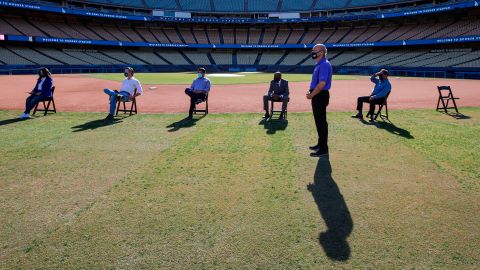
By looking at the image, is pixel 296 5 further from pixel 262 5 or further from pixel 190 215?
pixel 190 215

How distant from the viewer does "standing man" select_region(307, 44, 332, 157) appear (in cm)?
620

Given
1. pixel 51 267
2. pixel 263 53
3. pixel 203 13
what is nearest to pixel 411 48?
pixel 263 53

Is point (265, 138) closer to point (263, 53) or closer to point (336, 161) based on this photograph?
point (336, 161)

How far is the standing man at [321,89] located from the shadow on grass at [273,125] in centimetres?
240

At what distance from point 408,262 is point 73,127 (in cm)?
924

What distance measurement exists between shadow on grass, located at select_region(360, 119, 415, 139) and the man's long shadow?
376cm

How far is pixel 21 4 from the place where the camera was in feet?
151

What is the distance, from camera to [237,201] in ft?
14.8

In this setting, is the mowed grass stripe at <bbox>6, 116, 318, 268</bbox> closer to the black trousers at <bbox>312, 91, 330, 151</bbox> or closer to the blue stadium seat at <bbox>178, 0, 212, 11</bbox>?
the black trousers at <bbox>312, 91, 330, 151</bbox>

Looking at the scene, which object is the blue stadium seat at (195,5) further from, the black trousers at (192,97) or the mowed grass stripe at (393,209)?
the mowed grass stripe at (393,209)

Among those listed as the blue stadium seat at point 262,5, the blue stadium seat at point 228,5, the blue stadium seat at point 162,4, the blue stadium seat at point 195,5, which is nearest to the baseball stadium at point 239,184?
the blue stadium seat at point 162,4

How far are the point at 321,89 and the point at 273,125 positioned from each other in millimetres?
3790

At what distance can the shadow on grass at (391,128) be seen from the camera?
8500mm

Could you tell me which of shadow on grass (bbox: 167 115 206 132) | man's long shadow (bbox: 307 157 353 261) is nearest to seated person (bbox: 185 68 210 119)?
shadow on grass (bbox: 167 115 206 132)
